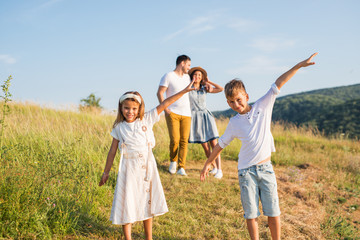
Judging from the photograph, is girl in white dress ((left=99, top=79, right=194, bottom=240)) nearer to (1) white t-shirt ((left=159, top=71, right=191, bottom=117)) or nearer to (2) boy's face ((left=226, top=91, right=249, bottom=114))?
(2) boy's face ((left=226, top=91, right=249, bottom=114))

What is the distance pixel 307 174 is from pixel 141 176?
17.9 feet

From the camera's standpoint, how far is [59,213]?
345 cm

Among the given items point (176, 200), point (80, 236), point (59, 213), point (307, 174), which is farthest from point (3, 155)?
point (307, 174)

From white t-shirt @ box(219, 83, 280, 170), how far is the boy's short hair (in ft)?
0.82

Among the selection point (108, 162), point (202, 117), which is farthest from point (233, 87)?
point (202, 117)

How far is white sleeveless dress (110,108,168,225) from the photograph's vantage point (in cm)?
302

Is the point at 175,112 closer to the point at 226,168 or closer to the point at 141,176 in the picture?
the point at 226,168

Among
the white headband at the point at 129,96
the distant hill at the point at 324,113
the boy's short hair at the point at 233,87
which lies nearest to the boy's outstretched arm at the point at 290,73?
the boy's short hair at the point at 233,87

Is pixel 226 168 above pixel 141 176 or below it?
below

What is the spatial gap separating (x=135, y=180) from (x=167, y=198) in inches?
83.3

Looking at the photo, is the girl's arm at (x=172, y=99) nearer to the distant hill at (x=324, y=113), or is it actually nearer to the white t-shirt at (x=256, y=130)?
the white t-shirt at (x=256, y=130)

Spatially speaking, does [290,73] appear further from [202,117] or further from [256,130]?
[202,117]

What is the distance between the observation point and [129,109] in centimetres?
308

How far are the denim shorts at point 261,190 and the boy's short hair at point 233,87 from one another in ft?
2.51
